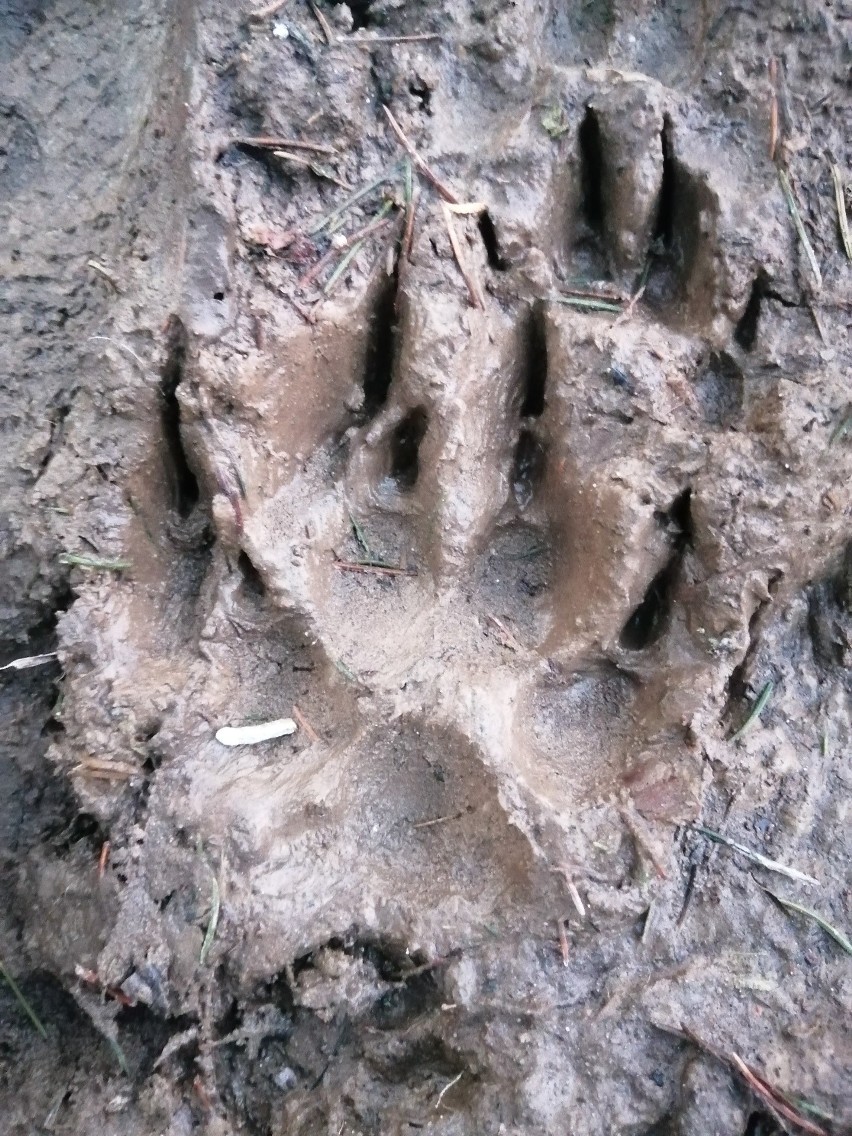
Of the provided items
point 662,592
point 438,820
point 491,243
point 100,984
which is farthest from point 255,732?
point 491,243

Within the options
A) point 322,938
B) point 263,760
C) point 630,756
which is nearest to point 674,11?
point 630,756

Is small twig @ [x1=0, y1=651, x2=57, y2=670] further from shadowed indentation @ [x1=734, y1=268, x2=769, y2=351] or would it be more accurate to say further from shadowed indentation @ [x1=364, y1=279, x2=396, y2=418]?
shadowed indentation @ [x1=734, y1=268, x2=769, y2=351]

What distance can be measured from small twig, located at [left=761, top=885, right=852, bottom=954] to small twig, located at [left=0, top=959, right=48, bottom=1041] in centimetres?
152

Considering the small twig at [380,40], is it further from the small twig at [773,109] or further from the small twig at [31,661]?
the small twig at [31,661]

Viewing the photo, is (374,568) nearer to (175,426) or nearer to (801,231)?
(175,426)

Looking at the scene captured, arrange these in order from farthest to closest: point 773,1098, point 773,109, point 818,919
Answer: point 773,109
point 818,919
point 773,1098

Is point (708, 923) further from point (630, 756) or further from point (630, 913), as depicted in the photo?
point (630, 756)

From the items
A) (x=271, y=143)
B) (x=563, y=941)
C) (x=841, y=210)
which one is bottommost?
(x=563, y=941)

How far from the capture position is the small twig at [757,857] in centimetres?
170

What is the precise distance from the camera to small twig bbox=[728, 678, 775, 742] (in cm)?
174

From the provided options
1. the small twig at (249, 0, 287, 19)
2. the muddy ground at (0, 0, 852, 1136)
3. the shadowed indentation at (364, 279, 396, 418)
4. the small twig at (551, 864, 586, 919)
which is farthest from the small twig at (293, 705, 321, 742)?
the small twig at (249, 0, 287, 19)

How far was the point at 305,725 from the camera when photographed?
1788 millimetres

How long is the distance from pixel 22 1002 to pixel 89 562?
94cm

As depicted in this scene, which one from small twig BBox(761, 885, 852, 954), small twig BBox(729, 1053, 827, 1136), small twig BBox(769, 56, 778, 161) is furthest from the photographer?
small twig BBox(769, 56, 778, 161)
